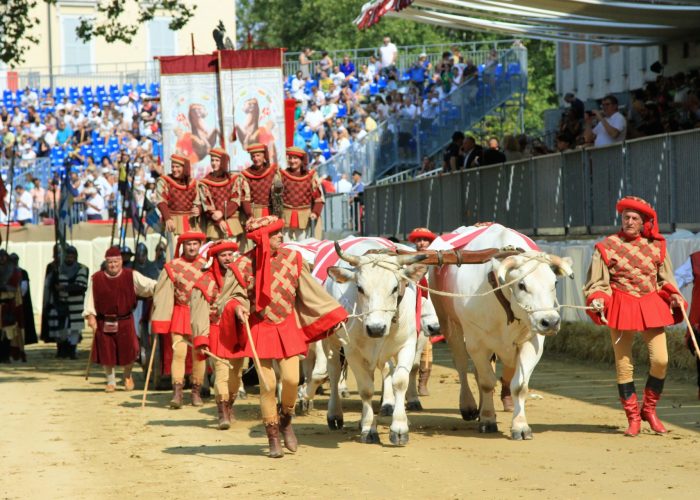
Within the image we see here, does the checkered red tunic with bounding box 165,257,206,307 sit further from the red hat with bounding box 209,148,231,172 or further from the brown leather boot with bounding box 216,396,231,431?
the red hat with bounding box 209,148,231,172

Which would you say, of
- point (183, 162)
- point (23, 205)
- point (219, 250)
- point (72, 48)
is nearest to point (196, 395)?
point (219, 250)

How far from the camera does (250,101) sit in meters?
20.4

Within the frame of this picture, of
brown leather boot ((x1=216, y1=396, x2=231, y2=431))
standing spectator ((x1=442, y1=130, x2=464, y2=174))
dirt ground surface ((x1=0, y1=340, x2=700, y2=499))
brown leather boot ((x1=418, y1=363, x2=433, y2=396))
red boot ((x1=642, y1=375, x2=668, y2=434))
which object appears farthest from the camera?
standing spectator ((x1=442, y1=130, x2=464, y2=174))

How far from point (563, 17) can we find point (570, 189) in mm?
6233

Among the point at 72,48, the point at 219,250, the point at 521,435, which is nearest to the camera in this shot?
the point at 521,435

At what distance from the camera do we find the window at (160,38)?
6062 cm

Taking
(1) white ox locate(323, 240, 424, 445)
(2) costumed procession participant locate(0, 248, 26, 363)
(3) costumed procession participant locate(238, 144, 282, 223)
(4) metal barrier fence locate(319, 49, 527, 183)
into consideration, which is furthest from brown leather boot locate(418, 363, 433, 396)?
(4) metal barrier fence locate(319, 49, 527, 183)

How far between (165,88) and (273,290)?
9.72 metres

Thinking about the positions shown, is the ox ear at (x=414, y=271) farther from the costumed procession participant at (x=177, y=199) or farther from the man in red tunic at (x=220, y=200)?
the costumed procession participant at (x=177, y=199)

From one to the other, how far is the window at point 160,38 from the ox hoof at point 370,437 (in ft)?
164

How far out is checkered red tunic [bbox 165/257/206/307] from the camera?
15828 mm

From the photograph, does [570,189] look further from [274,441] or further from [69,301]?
[274,441]

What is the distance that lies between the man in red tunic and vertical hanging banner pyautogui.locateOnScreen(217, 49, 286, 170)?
6.38ft

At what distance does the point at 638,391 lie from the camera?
50.3ft
